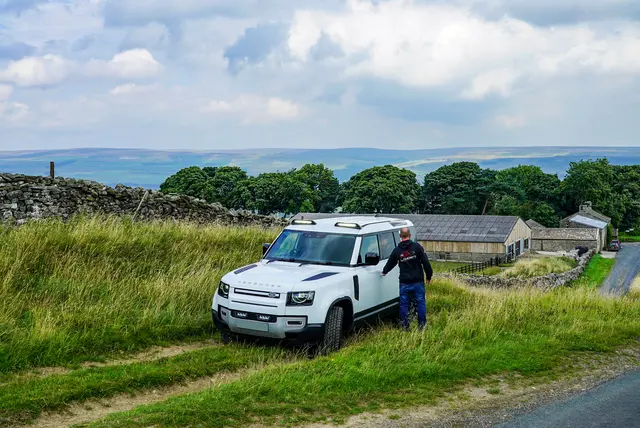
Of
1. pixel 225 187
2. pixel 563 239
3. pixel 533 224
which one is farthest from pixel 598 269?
pixel 225 187

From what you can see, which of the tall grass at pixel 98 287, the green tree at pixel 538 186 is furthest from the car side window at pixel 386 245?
the green tree at pixel 538 186

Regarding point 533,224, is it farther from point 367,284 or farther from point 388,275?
point 367,284

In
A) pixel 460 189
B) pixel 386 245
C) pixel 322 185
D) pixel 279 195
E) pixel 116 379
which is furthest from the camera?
pixel 322 185

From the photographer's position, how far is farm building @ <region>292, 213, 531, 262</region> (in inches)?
2680

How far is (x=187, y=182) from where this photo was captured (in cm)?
10138

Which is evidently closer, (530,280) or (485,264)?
(530,280)

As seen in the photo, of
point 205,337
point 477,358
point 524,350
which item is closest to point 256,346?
point 205,337

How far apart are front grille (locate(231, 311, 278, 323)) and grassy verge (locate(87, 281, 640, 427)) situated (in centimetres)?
93

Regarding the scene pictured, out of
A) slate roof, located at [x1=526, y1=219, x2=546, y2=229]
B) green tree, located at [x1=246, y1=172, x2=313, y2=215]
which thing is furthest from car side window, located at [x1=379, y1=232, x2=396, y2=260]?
green tree, located at [x1=246, y1=172, x2=313, y2=215]

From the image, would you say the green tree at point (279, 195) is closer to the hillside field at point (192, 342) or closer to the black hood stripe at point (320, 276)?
the hillside field at point (192, 342)

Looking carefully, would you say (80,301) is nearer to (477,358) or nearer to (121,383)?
(121,383)

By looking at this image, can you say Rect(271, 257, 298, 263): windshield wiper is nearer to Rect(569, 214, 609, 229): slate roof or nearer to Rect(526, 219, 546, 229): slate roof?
Rect(526, 219, 546, 229): slate roof

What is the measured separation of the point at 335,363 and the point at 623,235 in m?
114

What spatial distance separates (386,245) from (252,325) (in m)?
3.43
